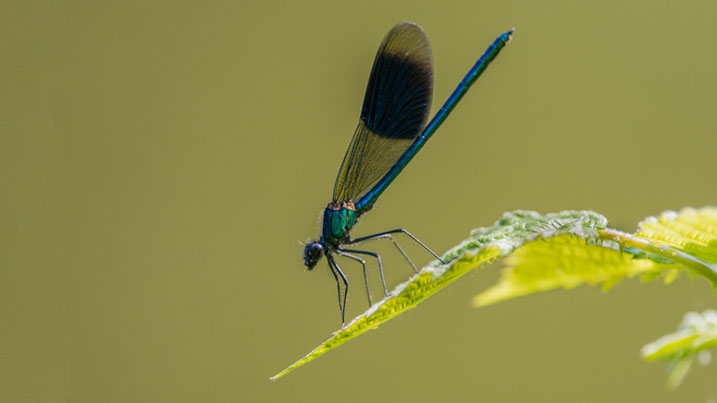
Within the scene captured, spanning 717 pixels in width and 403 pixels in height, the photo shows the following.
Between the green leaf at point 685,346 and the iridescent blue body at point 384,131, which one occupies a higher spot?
the iridescent blue body at point 384,131

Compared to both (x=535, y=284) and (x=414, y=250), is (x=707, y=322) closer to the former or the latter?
(x=535, y=284)

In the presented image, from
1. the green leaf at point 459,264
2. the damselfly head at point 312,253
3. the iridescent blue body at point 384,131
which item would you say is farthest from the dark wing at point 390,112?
the green leaf at point 459,264

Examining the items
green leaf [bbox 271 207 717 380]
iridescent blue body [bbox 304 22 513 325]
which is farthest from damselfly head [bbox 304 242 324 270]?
green leaf [bbox 271 207 717 380]

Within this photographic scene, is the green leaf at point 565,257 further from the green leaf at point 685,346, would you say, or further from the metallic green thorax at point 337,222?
the metallic green thorax at point 337,222

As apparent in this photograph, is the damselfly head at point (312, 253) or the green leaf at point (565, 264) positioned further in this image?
the damselfly head at point (312, 253)

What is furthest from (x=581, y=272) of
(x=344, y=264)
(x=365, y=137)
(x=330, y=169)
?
(x=330, y=169)

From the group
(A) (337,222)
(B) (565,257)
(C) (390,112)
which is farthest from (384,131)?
(B) (565,257)

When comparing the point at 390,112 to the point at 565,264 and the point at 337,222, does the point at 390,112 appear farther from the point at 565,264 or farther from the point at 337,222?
the point at 565,264

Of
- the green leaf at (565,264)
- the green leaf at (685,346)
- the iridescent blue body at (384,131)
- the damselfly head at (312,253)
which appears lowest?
the green leaf at (685,346)
